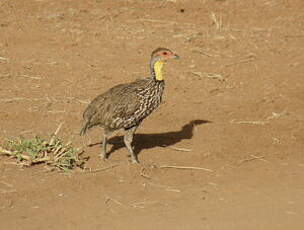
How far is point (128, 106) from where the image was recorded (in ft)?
33.9

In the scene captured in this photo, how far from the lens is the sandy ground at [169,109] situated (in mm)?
9008

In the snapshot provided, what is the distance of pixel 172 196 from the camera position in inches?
372

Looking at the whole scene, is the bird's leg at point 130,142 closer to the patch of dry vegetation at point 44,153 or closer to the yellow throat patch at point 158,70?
the patch of dry vegetation at point 44,153

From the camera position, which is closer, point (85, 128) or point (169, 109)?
point (85, 128)

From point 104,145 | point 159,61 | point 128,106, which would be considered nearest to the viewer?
point 128,106

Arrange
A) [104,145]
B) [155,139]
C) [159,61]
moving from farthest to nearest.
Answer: [155,139] → [159,61] → [104,145]

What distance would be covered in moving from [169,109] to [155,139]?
3.99ft

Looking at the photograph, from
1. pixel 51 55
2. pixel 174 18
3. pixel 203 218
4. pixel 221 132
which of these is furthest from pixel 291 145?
pixel 174 18

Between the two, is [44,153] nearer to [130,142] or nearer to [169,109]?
[130,142]

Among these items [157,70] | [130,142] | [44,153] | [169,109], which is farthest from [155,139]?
[44,153]

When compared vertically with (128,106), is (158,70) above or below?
above

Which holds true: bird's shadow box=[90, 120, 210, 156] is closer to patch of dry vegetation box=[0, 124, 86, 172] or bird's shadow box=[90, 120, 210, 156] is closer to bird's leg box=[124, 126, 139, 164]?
bird's leg box=[124, 126, 139, 164]

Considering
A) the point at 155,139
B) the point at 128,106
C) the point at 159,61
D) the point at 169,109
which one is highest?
the point at 159,61

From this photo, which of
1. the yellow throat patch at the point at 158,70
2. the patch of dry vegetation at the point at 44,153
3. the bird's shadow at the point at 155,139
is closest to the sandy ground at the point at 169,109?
the bird's shadow at the point at 155,139
